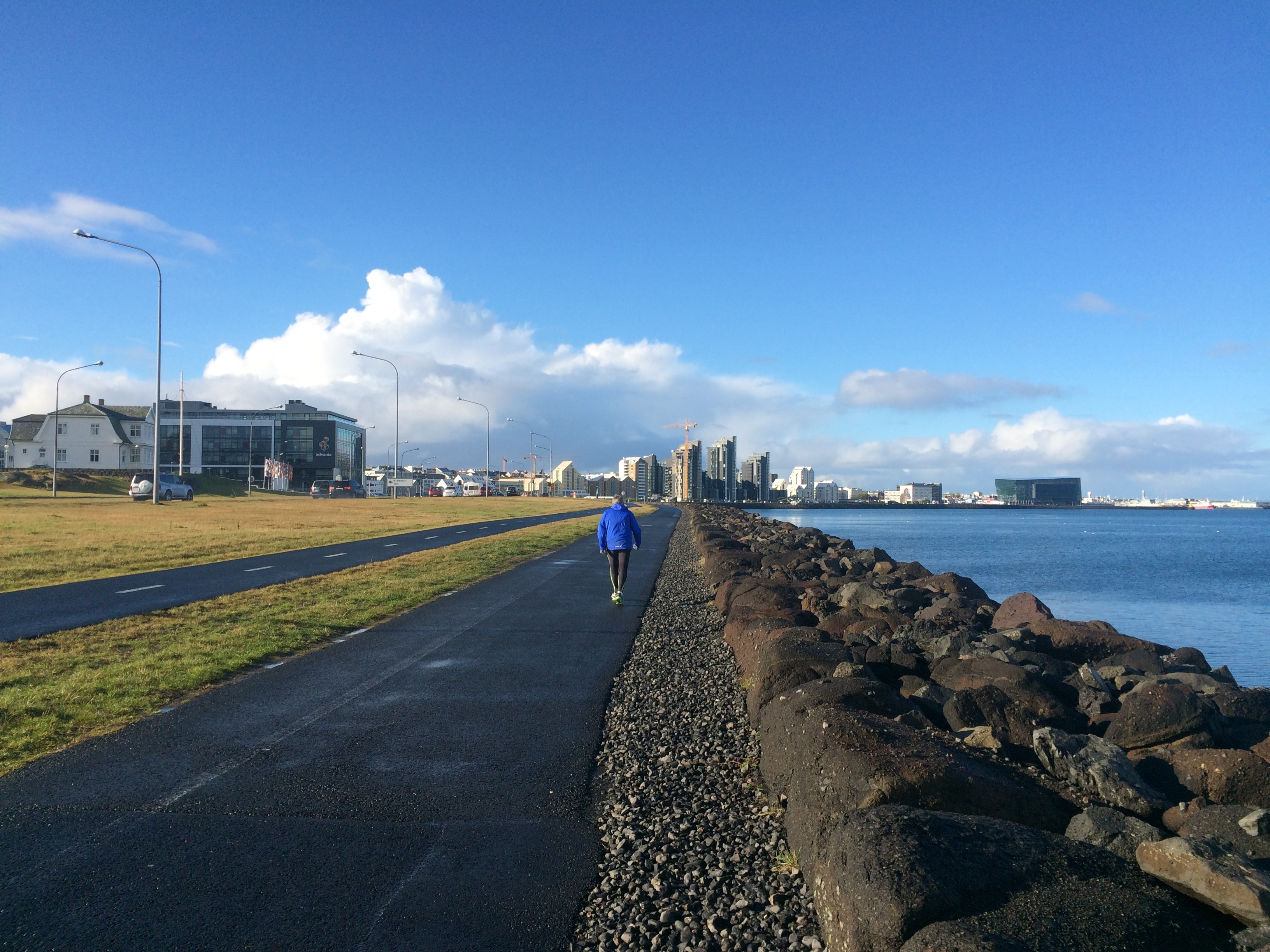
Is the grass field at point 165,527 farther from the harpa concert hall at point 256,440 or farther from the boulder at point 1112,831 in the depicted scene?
the harpa concert hall at point 256,440

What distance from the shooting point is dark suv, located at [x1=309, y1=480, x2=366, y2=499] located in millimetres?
85312

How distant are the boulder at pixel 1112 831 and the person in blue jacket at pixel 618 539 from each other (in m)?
10.8

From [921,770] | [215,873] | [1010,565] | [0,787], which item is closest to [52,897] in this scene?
[215,873]

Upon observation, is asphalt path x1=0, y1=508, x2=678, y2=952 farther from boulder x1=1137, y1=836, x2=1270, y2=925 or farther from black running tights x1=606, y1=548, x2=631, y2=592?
black running tights x1=606, y1=548, x2=631, y2=592

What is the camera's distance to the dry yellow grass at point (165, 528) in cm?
1920

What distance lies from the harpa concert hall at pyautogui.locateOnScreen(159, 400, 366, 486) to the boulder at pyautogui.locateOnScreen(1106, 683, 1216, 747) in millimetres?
125290

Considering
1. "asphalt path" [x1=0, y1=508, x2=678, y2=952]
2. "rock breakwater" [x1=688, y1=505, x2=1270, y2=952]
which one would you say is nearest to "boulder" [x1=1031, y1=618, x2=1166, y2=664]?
"rock breakwater" [x1=688, y1=505, x2=1270, y2=952]

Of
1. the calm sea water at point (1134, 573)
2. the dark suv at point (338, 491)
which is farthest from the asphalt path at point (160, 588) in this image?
the dark suv at point (338, 491)

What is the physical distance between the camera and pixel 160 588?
50.2ft

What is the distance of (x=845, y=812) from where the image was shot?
4.37 m

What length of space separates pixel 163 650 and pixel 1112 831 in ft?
31.3

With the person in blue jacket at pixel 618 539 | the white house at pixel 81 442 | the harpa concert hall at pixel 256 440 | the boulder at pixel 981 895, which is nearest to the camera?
the boulder at pixel 981 895

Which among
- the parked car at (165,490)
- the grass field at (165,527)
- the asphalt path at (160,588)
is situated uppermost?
the parked car at (165,490)

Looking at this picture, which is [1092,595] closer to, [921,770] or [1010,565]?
[1010,565]
